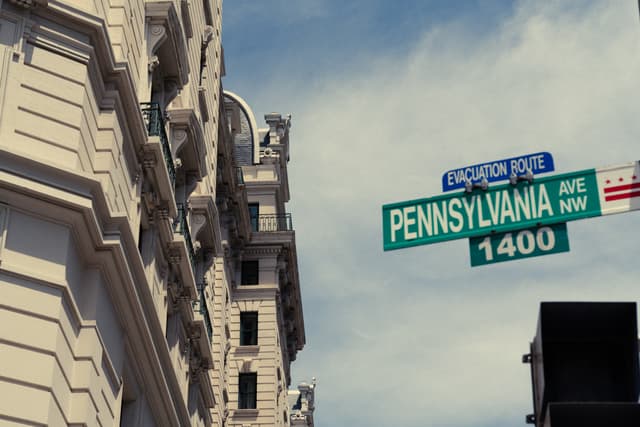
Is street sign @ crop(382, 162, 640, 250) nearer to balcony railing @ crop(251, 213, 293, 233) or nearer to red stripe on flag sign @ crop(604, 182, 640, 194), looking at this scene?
red stripe on flag sign @ crop(604, 182, 640, 194)

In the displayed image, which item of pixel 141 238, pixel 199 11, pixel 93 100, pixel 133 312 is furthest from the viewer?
pixel 199 11

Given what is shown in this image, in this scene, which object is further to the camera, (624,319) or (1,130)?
(1,130)

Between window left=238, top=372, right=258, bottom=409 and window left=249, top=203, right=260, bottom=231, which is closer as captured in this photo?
window left=238, top=372, right=258, bottom=409

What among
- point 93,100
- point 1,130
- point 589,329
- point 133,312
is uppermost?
point 93,100

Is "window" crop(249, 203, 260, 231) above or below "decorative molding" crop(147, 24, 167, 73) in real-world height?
above

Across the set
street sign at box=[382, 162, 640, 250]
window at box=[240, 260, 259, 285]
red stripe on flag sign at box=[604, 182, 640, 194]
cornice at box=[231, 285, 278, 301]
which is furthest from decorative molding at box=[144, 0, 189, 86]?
window at box=[240, 260, 259, 285]

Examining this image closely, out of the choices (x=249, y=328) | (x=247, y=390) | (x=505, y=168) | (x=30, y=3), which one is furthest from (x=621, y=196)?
(x=249, y=328)

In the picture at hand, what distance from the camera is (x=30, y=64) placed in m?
20.2

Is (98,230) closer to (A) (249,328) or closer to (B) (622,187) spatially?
(B) (622,187)

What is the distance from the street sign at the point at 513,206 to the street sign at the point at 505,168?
164 mm

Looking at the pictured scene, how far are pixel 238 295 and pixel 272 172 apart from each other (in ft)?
31.1

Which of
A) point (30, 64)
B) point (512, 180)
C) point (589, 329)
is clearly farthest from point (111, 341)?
point (589, 329)

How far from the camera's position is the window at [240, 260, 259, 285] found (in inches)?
2522

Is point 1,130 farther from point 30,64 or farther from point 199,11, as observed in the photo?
point 199,11
